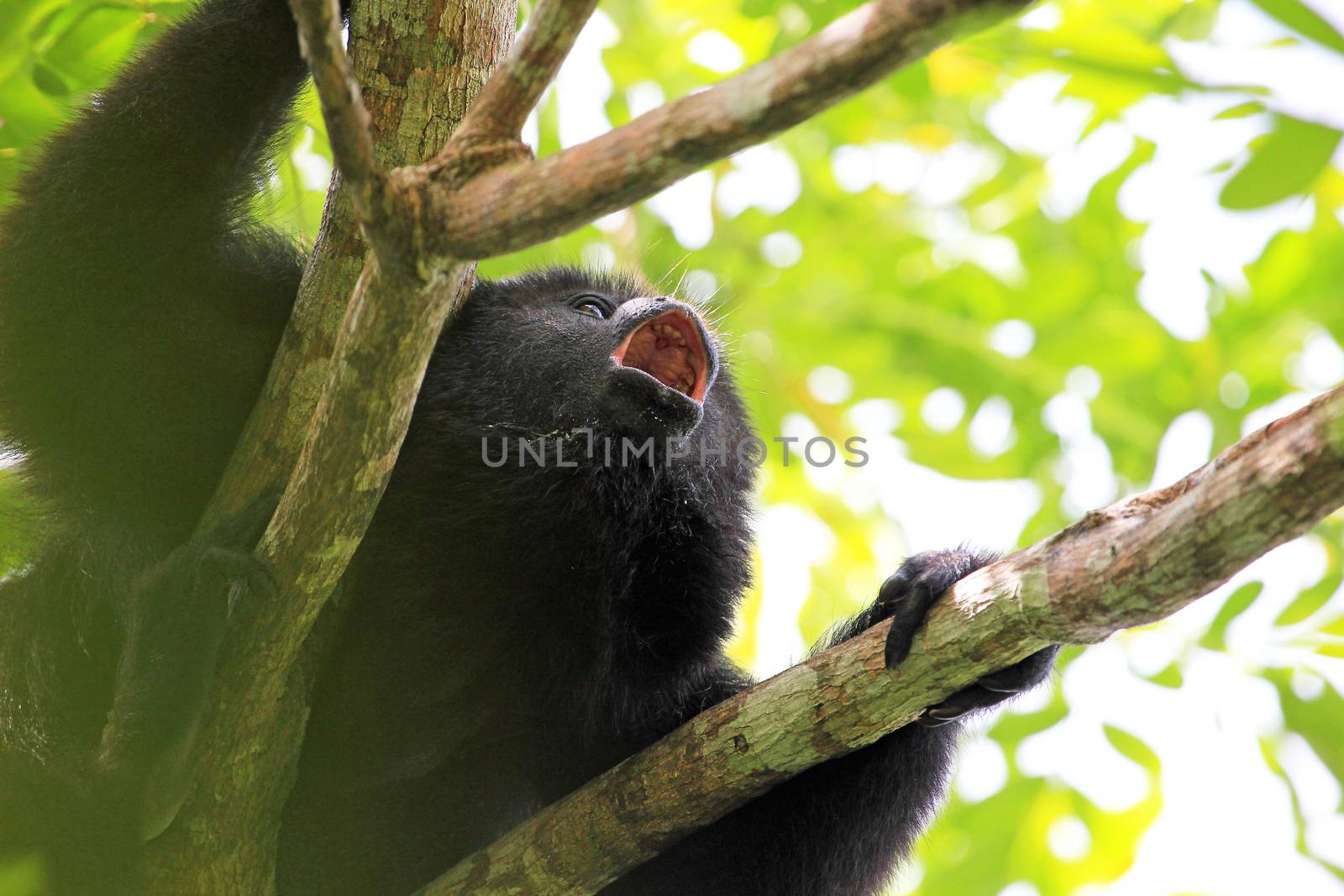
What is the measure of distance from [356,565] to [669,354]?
3.83 ft

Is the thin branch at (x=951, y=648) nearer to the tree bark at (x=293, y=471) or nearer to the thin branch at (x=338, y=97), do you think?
the tree bark at (x=293, y=471)

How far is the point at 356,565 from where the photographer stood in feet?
10.5

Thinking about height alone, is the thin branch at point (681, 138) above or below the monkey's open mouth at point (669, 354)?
above

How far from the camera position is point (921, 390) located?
19.3 ft

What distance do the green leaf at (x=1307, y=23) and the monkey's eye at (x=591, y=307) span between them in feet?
7.17

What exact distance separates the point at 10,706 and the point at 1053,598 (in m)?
2.76

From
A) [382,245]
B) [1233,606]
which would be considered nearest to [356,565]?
[382,245]

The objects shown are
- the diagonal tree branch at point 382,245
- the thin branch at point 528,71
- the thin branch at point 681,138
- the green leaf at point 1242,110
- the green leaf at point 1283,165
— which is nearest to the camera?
the thin branch at point 681,138

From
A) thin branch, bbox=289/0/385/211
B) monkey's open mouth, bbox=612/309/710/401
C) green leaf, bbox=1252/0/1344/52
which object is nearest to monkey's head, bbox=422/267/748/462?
monkey's open mouth, bbox=612/309/710/401

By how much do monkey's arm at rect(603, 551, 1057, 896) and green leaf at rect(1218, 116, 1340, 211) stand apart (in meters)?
1.09

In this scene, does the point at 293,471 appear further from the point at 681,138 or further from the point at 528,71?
the point at 681,138

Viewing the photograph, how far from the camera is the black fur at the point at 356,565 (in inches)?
115

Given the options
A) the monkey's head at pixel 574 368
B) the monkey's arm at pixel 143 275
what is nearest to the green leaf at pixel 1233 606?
the monkey's head at pixel 574 368

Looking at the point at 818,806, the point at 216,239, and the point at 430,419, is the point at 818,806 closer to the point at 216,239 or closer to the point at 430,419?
the point at 430,419
